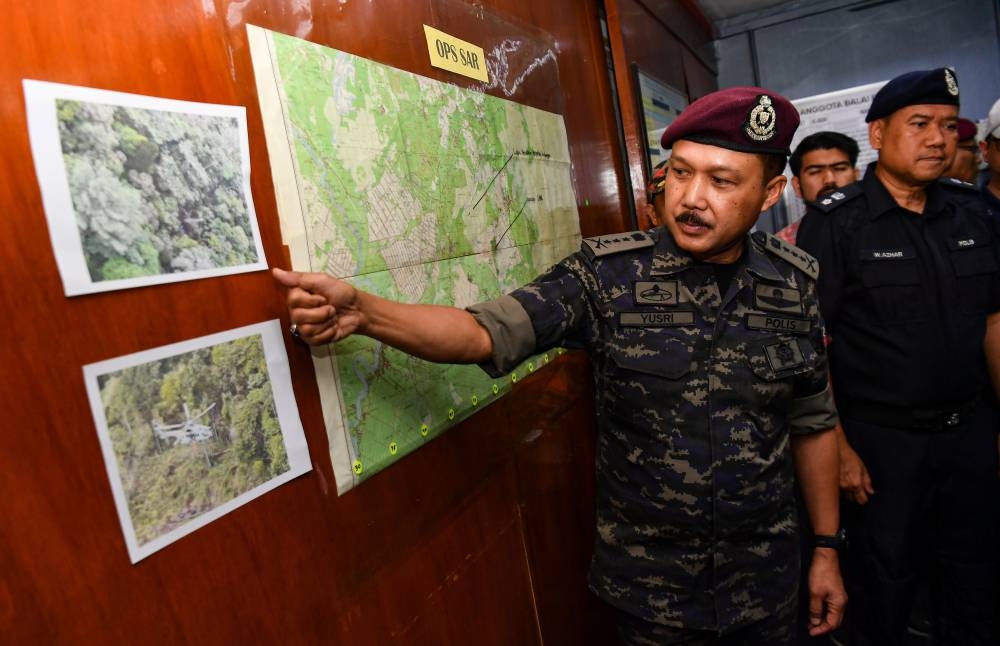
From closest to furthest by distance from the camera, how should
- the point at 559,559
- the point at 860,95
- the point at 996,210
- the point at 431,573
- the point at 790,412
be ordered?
the point at 431,573
the point at 790,412
the point at 559,559
the point at 996,210
the point at 860,95

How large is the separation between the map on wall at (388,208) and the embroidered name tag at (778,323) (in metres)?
0.53

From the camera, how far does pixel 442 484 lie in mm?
1180

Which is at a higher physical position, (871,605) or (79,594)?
(79,594)

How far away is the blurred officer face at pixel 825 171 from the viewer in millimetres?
2713

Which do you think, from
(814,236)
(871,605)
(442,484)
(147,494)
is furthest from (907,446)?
(147,494)

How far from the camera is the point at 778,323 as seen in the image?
1245mm

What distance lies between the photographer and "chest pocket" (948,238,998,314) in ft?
6.08

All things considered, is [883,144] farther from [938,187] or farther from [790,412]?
[790,412]

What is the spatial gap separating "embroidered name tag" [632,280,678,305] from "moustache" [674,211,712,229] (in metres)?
0.12

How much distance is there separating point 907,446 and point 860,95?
9.10 feet

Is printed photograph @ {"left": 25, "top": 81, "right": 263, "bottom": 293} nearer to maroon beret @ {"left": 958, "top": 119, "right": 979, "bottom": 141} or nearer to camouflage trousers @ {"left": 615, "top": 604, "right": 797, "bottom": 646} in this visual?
camouflage trousers @ {"left": 615, "top": 604, "right": 797, "bottom": 646}

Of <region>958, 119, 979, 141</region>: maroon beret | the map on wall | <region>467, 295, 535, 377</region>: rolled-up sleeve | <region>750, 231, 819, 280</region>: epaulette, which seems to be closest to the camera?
the map on wall

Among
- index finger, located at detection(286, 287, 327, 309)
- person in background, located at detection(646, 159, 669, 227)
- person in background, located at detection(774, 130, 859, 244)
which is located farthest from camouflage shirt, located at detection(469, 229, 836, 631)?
person in background, located at detection(774, 130, 859, 244)

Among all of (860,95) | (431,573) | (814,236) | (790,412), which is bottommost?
(431,573)
